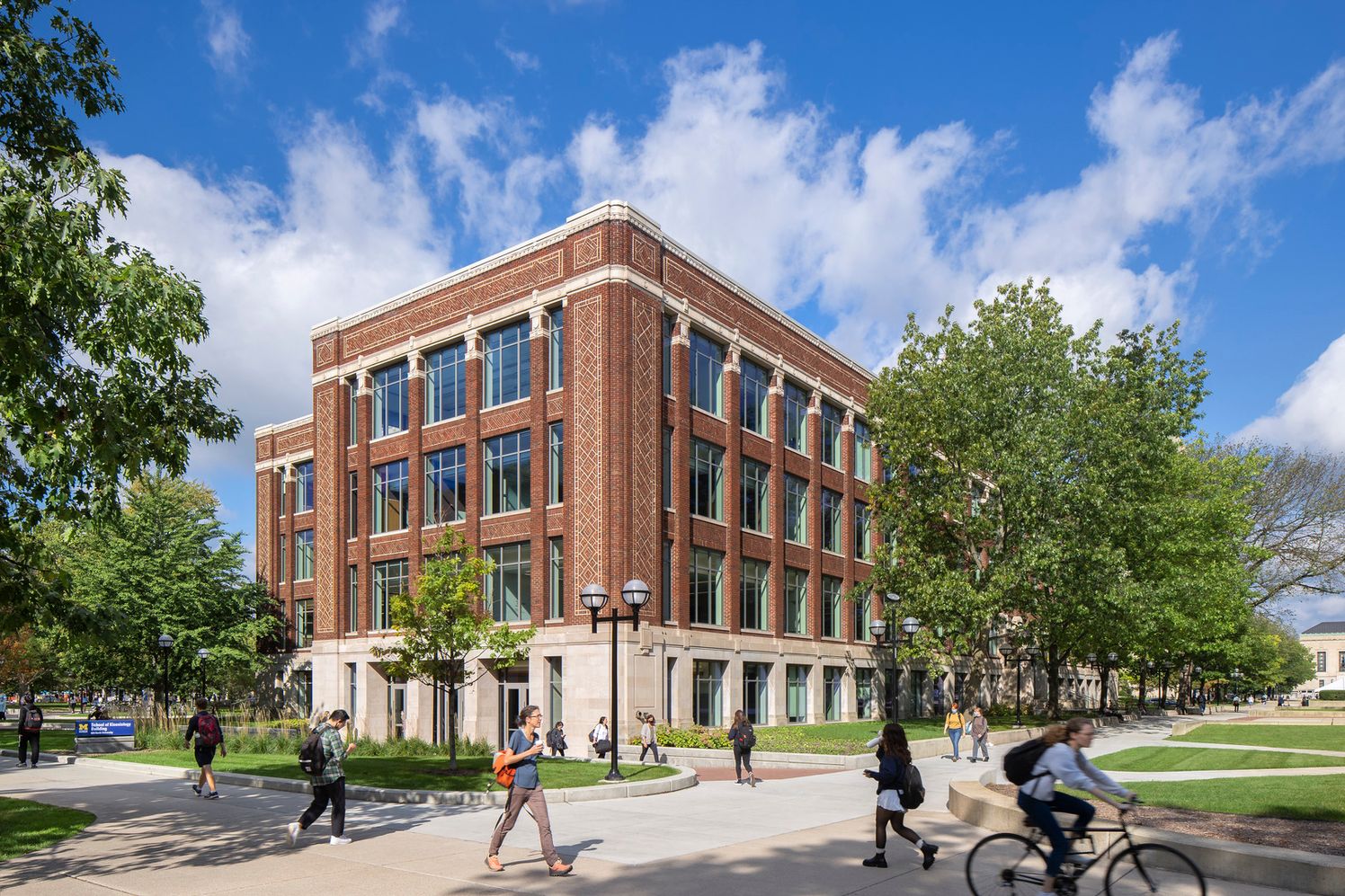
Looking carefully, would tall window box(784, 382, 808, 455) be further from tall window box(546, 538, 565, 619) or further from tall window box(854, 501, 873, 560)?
tall window box(546, 538, 565, 619)

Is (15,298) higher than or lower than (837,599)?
higher

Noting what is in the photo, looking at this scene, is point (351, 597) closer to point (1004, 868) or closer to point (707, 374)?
point (707, 374)

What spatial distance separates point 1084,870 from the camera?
368 inches

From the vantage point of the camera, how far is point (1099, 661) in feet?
180

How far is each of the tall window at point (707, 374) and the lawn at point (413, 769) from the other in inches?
619

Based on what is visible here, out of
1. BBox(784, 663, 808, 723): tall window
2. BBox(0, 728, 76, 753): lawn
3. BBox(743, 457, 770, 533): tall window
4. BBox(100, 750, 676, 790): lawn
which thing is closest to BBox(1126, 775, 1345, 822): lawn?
BBox(100, 750, 676, 790): lawn

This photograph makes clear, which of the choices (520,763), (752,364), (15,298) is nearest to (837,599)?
(752,364)

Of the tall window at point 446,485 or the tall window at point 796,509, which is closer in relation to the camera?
the tall window at point 446,485

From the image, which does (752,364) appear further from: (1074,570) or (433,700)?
(433,700)

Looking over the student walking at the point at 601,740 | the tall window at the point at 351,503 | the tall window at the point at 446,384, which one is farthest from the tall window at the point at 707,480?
the tall window at the point at 351,503

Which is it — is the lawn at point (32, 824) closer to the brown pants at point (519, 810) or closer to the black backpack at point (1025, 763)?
the brown pants at point (519, 810)

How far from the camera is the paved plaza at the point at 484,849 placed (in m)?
11.4

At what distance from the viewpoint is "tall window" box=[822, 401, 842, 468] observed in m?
49.0

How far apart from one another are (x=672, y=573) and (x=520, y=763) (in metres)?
24.7
